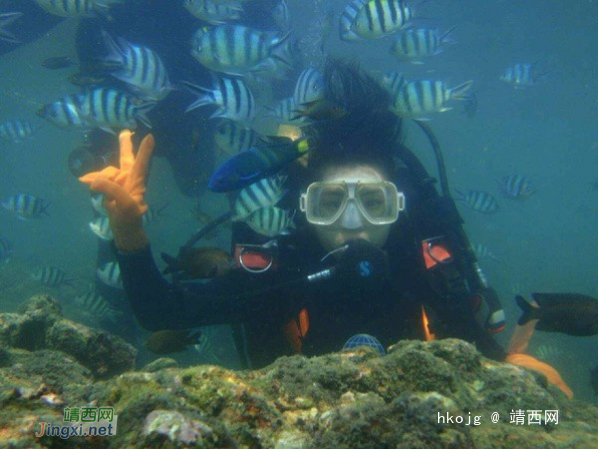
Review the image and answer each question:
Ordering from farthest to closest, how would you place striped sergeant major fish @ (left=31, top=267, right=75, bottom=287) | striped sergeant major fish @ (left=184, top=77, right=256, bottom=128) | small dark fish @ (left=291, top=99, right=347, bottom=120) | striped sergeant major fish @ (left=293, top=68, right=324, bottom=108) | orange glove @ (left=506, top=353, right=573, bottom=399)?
1. striped sergeant major fish @ (left=31, top=267, right=75, bottom=287)
2. striped sergeant major fish @ (left=293, top=68, right=324, bottom=108)
3. striped sergeant major fish @ (left=184, top=77, right=256, bottom=128)
4. orange glove @ (left=506, top=353, right=573, bottom=399)
5. small dark fish @ (left=291, top=99, right=347, bottom=120)

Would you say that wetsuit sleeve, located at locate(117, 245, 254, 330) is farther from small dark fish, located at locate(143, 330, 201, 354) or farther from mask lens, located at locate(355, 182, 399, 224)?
mask lens, located at locate(355, 182, 399, 224)

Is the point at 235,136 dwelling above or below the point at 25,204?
above

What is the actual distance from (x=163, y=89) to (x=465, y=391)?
16.4 ft

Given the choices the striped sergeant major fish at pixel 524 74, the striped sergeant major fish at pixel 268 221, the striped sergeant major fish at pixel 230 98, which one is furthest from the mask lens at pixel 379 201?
the striped sergeant major fish at pixel 524 74

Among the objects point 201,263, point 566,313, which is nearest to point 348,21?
point 201,263

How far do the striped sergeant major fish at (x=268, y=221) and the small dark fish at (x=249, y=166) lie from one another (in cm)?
148

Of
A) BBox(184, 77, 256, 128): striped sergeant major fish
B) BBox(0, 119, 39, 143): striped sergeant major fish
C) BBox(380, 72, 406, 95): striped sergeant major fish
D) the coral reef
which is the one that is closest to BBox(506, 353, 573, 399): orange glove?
the coral reef

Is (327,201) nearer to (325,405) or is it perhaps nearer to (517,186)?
(325,405)

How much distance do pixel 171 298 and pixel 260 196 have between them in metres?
1.48

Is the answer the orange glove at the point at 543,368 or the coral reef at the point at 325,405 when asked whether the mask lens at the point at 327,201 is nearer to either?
the coral reef at the point at 325,405

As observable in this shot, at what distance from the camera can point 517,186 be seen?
814 centimetres

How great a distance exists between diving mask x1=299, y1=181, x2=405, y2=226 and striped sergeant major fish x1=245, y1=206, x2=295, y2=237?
0.72m

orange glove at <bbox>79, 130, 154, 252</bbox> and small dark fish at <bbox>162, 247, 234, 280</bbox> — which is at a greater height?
orange glove at <bbox>79, 130, 154, 252</bbox>

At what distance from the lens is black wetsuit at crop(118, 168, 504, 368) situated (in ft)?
10.2
